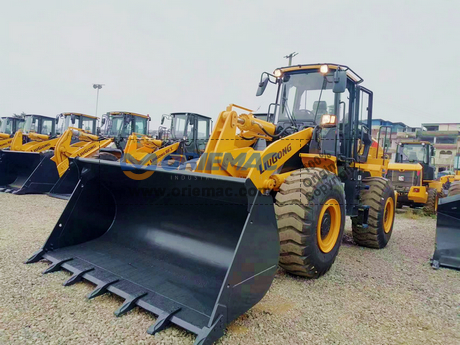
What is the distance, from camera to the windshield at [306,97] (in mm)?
4574

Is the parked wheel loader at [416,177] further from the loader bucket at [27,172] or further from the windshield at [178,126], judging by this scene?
the loader bucket at [27,172]

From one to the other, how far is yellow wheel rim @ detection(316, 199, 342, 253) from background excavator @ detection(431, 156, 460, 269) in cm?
162

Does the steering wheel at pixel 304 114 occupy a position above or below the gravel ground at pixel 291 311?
above

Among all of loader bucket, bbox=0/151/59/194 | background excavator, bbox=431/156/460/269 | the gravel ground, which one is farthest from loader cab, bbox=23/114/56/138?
background excavator, bbox=431/156/460/269

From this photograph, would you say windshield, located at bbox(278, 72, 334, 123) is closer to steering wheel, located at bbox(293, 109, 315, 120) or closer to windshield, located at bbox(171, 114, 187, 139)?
steering wheel, located at bbox(293, 109, 315, 120)

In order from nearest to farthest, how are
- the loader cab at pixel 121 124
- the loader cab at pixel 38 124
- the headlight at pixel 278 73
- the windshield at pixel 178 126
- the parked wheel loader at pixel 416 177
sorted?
the headlight at pixel 278 73
the parked wheel loader at pixel 416 177
the windshield at pixel 178 126
the loader cab at pixel 121 124
the loader cab at pixel 38 124

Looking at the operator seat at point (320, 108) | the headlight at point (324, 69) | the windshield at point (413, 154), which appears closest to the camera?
the headlight at point (324, 69)

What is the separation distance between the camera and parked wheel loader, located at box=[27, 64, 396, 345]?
247cm

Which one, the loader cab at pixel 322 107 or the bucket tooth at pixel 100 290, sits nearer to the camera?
the bucket tooth at pixel 100 290

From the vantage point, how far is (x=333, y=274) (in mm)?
3805

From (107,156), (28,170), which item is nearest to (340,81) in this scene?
(107,156)

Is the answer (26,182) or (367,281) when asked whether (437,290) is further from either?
(26,182)

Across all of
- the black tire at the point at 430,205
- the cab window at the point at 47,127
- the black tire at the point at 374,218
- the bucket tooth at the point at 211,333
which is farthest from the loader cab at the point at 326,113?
the cab window at the point at 47,127

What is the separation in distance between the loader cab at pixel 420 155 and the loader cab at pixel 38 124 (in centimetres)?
1428
